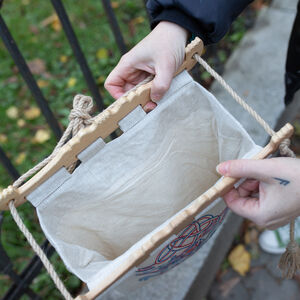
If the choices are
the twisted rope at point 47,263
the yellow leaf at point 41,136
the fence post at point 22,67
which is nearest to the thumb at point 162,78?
the twisted rope at point 47,263

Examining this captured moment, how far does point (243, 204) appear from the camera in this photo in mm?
Result: 833

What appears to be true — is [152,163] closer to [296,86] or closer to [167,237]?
[167,237]

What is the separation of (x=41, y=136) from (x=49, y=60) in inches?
24.4

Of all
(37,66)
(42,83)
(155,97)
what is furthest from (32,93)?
(37,66)

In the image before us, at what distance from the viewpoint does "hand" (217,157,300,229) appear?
0.74m

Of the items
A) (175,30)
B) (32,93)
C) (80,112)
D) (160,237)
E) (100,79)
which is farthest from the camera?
(100,79)

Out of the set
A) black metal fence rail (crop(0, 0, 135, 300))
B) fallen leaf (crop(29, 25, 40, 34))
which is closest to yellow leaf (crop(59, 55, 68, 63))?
fallen leaf (crop(29, 25, 40, 34))

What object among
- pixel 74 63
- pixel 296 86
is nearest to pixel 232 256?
pixel 296 86

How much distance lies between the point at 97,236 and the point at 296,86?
82 centimetres

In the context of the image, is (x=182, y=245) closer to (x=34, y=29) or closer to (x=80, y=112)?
(x=80, y=112)

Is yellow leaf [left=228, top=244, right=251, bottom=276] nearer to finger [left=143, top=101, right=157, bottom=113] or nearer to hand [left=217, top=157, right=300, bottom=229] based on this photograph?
hand [left=217, top=157, right=300, bottom=229]

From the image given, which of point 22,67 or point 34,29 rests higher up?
point 34,29

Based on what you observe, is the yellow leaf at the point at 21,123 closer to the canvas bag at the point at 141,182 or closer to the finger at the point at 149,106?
the canvas bag at the point at 141,182

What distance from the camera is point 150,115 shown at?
3.10ft
